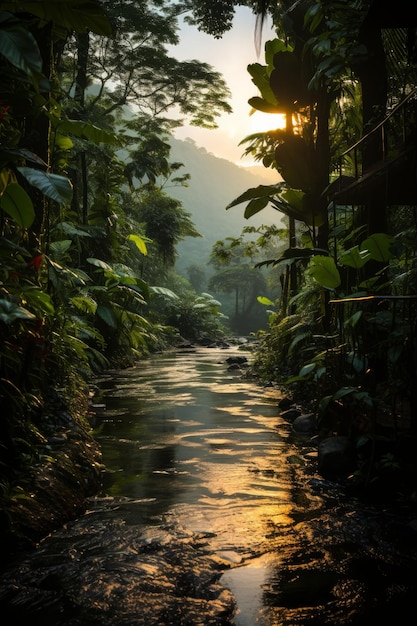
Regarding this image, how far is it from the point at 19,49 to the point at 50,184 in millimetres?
835

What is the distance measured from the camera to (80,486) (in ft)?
12.3

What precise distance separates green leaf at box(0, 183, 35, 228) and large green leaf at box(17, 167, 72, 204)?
0.59 feet

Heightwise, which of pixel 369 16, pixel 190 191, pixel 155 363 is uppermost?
pixel 190 191

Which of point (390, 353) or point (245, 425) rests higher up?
point (390, 353)

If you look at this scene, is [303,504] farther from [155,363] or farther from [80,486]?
[155,363]

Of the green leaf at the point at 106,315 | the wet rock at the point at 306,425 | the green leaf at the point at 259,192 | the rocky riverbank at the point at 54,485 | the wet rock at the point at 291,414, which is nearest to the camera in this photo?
the rocky riverbank at the point at 54,485

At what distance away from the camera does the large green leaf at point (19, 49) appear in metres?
2.96

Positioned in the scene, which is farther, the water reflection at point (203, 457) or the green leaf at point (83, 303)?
the green leaf at point (83, 303)

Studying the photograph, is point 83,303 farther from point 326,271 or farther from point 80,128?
point 326,271

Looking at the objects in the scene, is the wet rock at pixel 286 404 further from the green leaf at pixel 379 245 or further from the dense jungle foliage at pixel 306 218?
the green leaf at pixel 379 245

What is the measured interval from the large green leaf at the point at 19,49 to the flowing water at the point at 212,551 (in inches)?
105

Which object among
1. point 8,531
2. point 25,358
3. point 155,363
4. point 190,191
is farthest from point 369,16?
point 190,191

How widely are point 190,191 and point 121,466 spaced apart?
4981 inches

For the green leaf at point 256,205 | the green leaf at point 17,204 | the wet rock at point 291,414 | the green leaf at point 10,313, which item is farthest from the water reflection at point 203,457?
the green leaf at point 256,205
